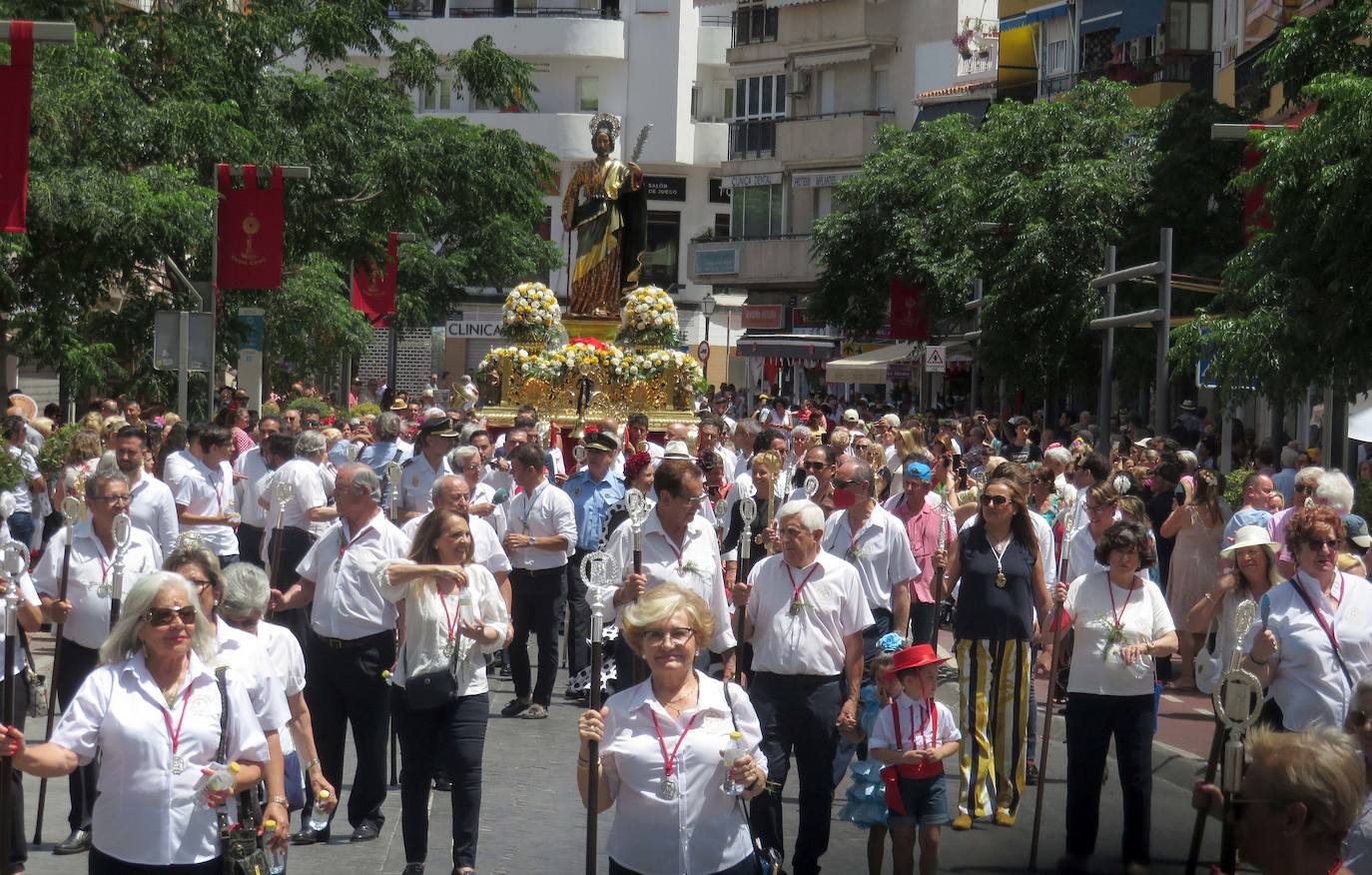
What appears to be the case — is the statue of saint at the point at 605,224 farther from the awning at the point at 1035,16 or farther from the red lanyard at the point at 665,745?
the red lanyard at the point at 665,745

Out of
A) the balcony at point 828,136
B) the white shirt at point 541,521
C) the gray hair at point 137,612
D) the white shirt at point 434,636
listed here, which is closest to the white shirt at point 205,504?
the white shirt at point 541,521

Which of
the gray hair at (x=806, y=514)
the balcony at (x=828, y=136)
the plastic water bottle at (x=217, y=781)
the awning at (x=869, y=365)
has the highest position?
the balcony at (x=828, y=136)

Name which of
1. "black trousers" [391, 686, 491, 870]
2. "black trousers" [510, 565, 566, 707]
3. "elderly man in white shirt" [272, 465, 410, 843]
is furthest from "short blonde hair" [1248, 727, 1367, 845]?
"black trousers" [510, 565, 566, 707]

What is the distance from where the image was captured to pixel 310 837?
9359 millimetres

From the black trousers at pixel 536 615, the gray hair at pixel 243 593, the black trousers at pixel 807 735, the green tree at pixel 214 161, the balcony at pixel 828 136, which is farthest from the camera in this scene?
the balcony at pixel 828 136

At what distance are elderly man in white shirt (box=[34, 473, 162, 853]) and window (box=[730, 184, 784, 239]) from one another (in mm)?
53293

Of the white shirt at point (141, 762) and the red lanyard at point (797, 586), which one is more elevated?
the red lanyard at point (797, 586)

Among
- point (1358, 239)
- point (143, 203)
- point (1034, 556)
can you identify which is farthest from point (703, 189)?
point (1034, 556)

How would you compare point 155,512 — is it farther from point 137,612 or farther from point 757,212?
point 757,212

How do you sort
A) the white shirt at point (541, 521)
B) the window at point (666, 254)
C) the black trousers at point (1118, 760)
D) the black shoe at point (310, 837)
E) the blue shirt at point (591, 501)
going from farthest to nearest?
the window at point (666, 254) → the blue shirt at point (591, 501) → the white shirt at point (541, 521) → the black shoe at point (310, 837) → the black trousers at point (1118, 760)

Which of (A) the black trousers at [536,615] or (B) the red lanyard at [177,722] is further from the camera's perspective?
(A) the black trousers at [536,615]

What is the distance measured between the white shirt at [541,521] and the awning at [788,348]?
42.9 m

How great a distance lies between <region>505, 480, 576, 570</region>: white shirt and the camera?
12.9 meters

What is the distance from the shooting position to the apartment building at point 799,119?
5978 centimetres
